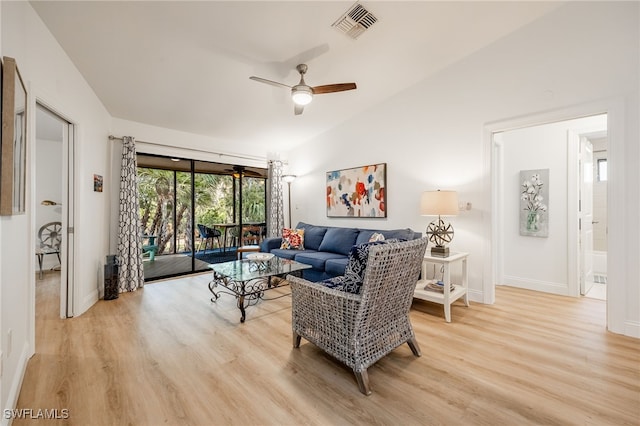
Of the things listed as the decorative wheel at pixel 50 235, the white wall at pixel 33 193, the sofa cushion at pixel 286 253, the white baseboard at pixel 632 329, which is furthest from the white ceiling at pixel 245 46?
the white baseboard at pixel 632 329

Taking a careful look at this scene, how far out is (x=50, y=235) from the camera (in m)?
5.07

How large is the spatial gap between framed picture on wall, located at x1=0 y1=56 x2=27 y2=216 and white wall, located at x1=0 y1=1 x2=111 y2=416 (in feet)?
0.41

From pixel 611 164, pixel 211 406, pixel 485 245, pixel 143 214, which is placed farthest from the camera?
pixel 143 214

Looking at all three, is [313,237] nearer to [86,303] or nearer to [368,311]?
[368,311]

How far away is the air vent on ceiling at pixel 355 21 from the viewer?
2.53 metres

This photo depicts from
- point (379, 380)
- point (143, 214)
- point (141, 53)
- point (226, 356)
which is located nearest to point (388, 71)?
point (141, 53)

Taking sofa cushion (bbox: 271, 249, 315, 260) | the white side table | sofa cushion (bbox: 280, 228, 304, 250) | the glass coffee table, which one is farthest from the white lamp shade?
sofa cushion (bbox: 280, 228, 304, 250)

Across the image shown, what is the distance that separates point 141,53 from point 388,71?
2.90 m

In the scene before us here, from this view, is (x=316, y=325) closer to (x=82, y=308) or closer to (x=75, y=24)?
(x=82, y=308)

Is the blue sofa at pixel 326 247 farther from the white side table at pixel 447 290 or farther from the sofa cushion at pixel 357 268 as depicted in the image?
the sofa cushion at pixel 357 268

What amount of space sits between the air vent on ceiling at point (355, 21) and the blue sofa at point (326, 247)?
2.27 m

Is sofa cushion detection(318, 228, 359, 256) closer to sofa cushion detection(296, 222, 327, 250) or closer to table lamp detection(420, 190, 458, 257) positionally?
sofa cushion detection(296, 222, 327, 250)

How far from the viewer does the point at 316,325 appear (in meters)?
2.09

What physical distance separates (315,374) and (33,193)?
9.08 ft
